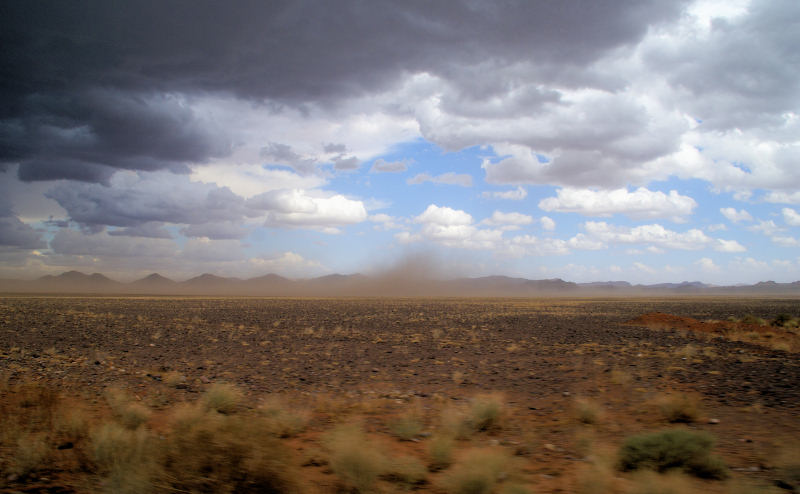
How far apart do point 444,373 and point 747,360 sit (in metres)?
12.3

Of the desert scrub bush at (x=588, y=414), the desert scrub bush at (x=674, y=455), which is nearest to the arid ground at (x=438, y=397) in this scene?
the desert scrub bush at (x=588, y=414)

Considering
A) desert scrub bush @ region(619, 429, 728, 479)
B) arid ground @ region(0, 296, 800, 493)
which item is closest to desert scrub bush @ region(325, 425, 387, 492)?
arid ground @ region(0, 296, 800, 493)

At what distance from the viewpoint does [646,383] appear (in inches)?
543

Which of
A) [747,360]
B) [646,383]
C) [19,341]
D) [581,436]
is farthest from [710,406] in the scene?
[19,341]

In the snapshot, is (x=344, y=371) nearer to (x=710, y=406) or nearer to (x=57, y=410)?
(x=57, y=410)

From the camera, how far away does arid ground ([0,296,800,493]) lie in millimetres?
6449

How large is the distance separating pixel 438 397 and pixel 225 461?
7.31 metres

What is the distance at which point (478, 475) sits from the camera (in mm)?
5914

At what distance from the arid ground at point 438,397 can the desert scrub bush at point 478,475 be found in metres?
0.05

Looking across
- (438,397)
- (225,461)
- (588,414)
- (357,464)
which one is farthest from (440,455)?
(438,397)

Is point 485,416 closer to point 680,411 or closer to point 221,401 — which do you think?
point 680,411

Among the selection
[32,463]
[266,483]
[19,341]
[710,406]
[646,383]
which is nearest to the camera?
[266,483]

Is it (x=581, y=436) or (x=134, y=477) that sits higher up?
(x=134, y=477)

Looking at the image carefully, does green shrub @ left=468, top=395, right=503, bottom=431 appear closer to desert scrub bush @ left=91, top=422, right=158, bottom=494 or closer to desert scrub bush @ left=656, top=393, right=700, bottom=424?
desert scrub bush @ left=656, top=393, right=700, bottom=424
